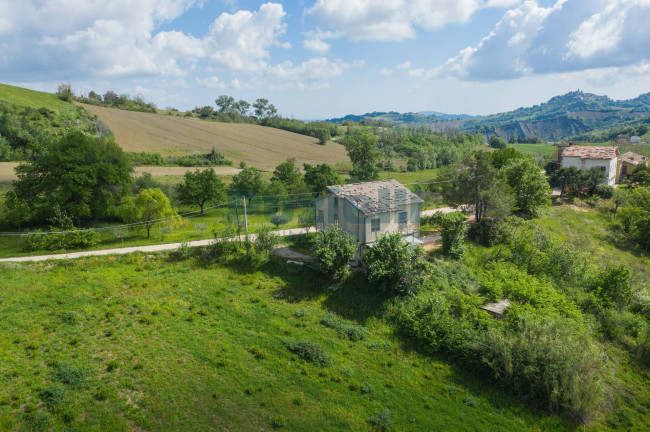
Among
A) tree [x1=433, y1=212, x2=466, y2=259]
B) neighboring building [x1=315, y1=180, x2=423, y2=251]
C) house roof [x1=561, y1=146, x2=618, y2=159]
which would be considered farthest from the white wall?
neighboring building [x1=315, y1=180, x2=423, y2=251]

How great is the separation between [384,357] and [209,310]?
1016 centimetres

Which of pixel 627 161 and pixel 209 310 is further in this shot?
pixel 627 161

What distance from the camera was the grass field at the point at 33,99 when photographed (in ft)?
236

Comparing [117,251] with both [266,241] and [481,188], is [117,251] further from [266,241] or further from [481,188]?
[481,188]

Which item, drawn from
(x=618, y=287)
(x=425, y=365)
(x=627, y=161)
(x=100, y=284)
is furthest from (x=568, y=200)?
(x=100, y=284)

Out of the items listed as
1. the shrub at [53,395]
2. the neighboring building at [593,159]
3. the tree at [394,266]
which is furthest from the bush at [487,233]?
the shrub at [53,395]

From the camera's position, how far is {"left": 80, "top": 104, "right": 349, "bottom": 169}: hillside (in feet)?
251

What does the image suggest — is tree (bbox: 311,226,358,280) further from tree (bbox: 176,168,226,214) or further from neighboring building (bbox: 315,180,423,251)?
tree (bbox: 176,168,226,214)

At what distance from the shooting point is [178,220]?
32656 millimetres

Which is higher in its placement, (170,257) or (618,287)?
(170,257)

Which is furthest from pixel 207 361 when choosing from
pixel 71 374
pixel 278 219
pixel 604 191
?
pixel 604 191

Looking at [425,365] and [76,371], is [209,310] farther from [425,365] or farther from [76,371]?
[425,365]

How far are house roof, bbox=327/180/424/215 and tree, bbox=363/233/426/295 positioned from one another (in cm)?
306

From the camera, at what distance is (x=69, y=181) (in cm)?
3123
